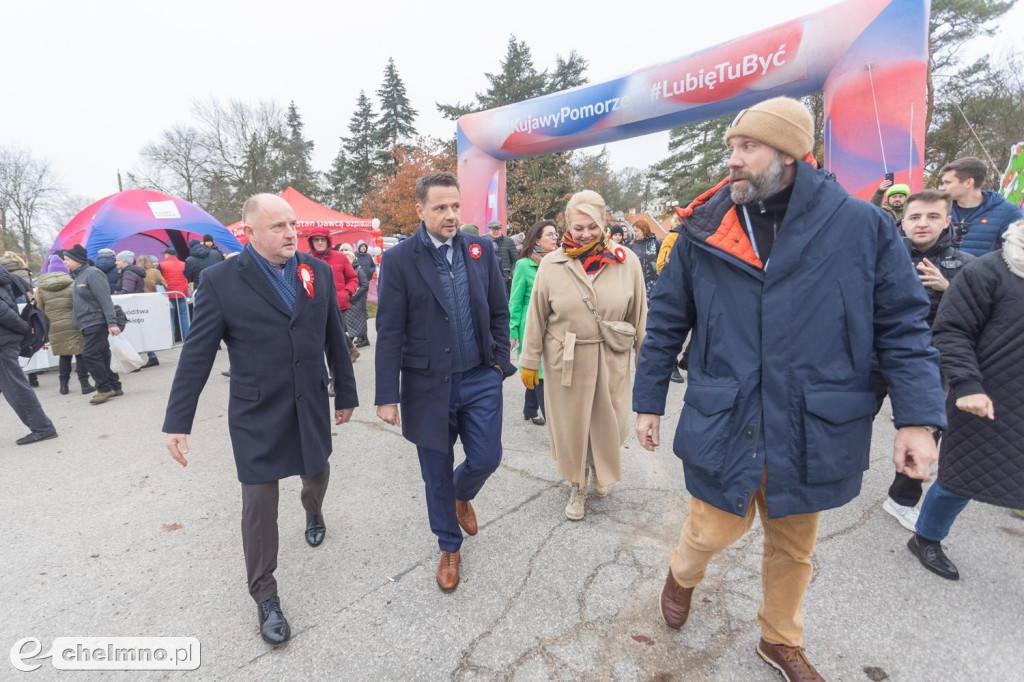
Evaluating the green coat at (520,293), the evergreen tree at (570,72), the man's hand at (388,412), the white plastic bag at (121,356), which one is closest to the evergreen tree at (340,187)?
the evergreen tree at (570,72)

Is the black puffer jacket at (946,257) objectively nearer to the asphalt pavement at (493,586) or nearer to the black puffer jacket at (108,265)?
the asphalt pavement at (493,586)

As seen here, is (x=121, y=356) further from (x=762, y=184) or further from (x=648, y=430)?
(x=762, y=184)

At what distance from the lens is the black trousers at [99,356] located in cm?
631

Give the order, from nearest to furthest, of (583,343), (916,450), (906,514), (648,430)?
(916,450) → (648,430) → (906,514) → (583,343)

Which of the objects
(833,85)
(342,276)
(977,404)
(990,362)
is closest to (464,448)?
(977,404)

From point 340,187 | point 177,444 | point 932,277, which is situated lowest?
point 177,444

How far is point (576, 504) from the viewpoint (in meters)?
3.17

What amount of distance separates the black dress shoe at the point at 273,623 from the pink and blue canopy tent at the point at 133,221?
12.7m

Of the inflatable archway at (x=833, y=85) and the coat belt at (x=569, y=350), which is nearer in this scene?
the coat belt at (x=569, y=350)

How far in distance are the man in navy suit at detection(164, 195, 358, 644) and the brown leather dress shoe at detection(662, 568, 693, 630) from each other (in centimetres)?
166

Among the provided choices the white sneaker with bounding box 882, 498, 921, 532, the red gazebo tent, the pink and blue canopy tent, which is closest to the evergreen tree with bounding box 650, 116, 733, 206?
the red gazebo tent

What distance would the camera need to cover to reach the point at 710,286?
1802mm

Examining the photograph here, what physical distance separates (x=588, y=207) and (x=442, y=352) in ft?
4.24

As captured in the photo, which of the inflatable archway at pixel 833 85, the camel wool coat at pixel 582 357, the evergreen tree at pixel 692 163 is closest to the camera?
the camel wool coat at pixel 582 357
